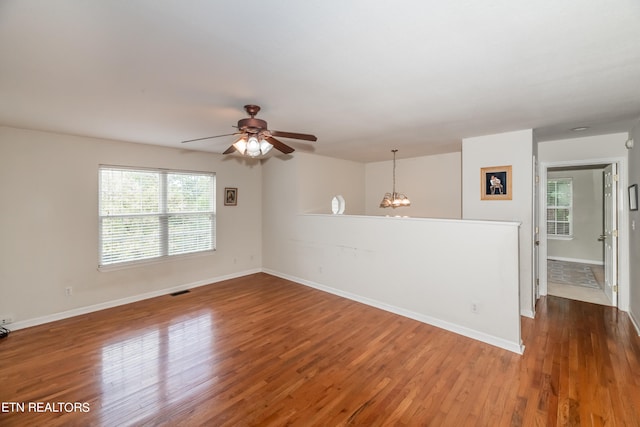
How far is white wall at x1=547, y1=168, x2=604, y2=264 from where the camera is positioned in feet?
21.2

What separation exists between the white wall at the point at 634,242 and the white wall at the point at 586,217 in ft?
12.4

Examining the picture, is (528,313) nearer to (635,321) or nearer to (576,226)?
(635,321)

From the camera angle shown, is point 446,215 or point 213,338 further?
point 446,215

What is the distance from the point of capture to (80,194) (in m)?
3.80

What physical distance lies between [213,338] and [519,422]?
2885 millimetres

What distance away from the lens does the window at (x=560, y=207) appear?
22.4 feet

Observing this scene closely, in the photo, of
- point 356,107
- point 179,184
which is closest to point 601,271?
point 356,107

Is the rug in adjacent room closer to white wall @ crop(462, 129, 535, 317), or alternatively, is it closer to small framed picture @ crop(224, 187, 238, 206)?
white wall @ crop(462, 129, 535, 317)

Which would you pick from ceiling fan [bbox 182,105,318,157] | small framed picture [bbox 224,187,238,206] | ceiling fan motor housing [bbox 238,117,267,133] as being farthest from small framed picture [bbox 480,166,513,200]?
small framed picture [bbox 224,187,238,206]

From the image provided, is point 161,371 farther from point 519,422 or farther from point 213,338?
point 519,422

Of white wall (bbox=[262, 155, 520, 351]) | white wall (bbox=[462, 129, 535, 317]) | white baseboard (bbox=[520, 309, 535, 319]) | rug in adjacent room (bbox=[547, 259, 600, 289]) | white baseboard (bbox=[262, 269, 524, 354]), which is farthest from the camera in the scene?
rug in adjacent room (bbox=[547, 259, 600, 289])

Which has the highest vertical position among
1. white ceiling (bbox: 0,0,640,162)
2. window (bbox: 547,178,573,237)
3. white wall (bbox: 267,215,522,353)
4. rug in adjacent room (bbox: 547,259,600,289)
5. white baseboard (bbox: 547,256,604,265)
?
white ceiling (bbox: 0,0,640,162)

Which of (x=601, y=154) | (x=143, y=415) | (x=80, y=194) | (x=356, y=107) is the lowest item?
(x=143, y=415)

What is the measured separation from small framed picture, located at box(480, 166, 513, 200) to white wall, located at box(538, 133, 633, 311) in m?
1.28
